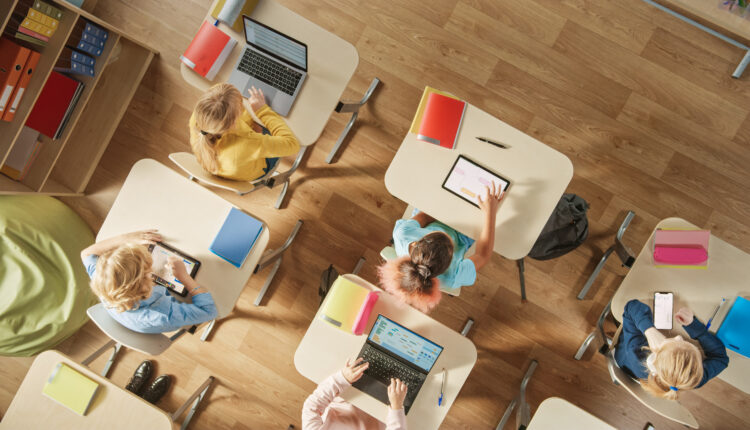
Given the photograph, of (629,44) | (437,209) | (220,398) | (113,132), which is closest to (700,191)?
(629,44)

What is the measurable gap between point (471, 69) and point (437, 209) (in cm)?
119

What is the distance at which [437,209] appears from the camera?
185 cm

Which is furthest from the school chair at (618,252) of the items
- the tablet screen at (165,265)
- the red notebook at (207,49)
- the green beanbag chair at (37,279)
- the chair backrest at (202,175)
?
the green beanbag chair at (37,279)

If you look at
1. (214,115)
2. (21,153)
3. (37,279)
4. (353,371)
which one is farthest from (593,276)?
(21,153)

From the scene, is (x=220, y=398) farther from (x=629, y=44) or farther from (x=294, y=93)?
(x=629, y=44)

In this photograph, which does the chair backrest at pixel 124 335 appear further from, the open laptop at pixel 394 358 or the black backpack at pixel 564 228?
the black backpack at pixel 564 228

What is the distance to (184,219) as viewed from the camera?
1.95m

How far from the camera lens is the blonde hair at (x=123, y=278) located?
1.67 meters

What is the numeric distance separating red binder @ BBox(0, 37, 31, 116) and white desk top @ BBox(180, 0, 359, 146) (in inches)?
29.2

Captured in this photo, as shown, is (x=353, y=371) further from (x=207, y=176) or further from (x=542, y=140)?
(x=542, y=140)

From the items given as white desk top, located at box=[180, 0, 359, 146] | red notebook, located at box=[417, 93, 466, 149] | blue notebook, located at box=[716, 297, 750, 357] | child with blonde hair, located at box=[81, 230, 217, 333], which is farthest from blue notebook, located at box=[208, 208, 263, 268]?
blue notebook, located at box=[716, 297, 750, 357]

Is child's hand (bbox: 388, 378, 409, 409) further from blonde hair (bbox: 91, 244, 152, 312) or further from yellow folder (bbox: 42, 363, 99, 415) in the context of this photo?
yellow folder (bbox: 42, 363, 99, 415)

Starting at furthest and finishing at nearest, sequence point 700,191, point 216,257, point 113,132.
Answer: point 113,132, point 700,191, point 216,257

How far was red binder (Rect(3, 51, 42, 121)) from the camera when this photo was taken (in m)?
1.97
